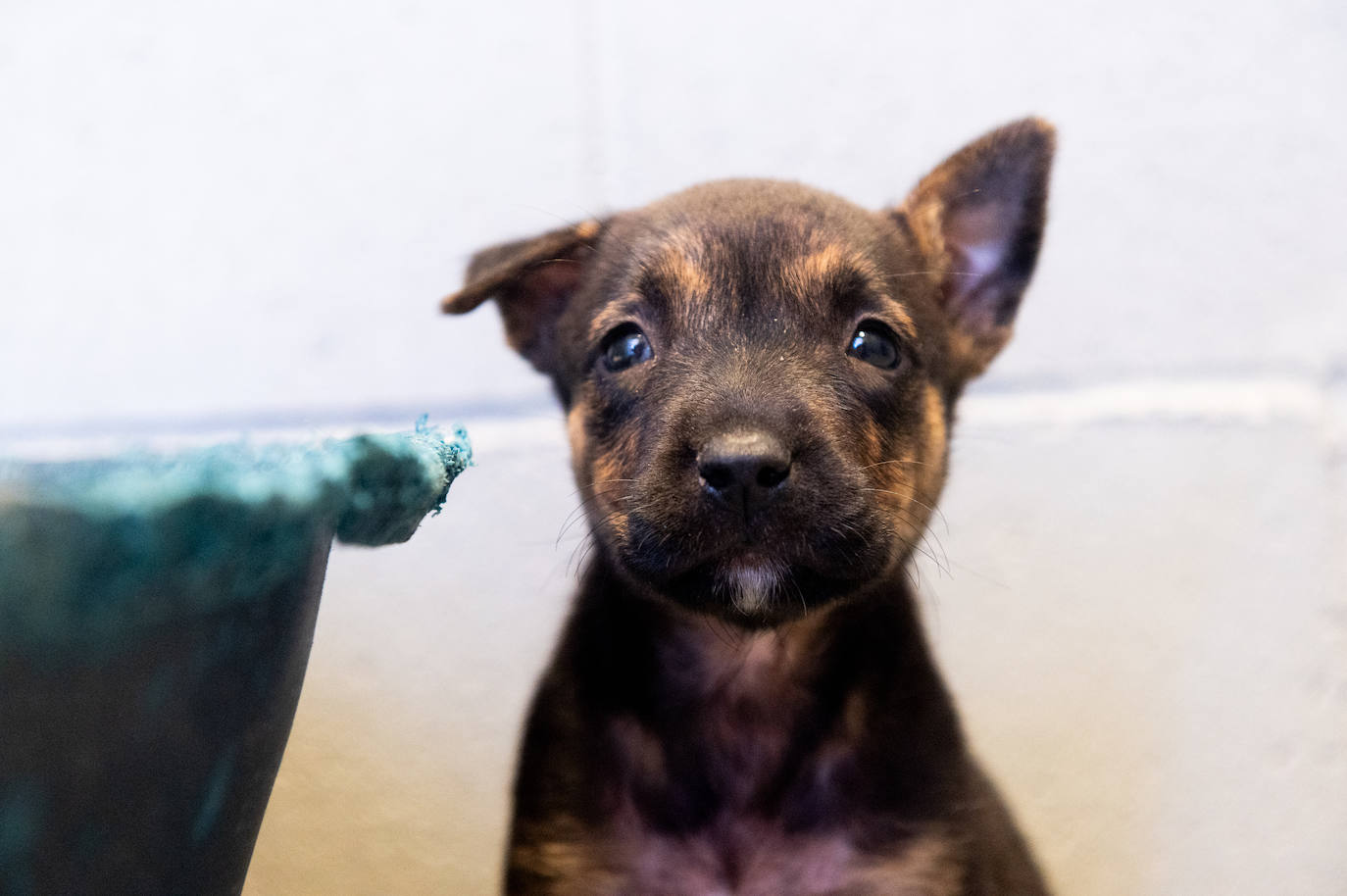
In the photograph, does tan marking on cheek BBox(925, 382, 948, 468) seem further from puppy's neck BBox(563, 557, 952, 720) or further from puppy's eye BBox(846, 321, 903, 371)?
puppy's neck BBox(563, 557, 952, 720)

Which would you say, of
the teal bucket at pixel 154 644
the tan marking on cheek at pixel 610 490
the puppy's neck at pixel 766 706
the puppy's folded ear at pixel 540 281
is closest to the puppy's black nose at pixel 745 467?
the tan marking on cheek at pixel 610 490

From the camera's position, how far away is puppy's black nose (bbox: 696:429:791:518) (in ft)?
4.15

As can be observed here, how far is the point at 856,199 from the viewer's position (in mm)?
2209

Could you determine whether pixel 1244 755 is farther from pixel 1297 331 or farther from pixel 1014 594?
pixel 1297 331

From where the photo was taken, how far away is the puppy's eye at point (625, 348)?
1724 millimetres

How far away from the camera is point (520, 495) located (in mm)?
2238

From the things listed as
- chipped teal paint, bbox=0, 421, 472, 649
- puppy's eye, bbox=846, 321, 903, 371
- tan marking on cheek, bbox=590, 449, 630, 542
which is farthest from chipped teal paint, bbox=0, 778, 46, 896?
puppy's eye, bbox=846, 321, 903, 371

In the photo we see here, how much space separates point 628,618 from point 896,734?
0.49m

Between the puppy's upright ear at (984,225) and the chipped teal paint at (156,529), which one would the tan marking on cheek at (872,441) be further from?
the chipped teal paint at (156,529)

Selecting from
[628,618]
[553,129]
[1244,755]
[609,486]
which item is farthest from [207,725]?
[1244,755]

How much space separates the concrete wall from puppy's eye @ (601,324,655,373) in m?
0.51

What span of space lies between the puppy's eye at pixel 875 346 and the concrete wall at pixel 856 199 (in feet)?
1.93

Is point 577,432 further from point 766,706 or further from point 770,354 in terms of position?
point 766,706

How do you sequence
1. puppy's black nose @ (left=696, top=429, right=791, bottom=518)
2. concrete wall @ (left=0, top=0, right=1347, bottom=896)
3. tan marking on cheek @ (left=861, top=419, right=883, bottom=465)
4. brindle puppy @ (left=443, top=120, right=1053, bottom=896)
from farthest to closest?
concrete wall @ (left=0, top=0, right=1347, bottom=896)
tan marking on cheek @ (left=861, top=419, right=883, bottom=465)
brindle puppy @ (left=443, top=120, right=1053, bottom=896)
puppy's black nose @ (left=696, top=429, right=791, bottom=518)
